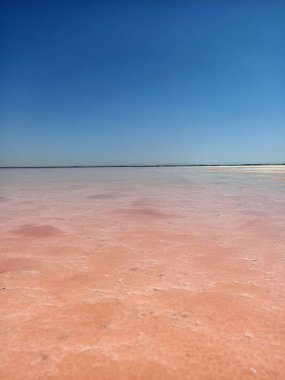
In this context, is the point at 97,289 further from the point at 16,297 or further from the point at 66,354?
the point at 66,354

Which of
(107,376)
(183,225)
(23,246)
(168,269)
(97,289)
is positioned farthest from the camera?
(183,225)

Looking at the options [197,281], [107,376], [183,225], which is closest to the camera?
[107,376]

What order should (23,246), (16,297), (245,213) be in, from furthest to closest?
(245,213) < (23,246) < (16,297)

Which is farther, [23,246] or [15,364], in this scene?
[23,246]

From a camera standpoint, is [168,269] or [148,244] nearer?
[168,269]

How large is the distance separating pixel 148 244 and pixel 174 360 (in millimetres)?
2619

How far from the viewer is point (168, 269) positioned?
3328mm

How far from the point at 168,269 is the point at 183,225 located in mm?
2420

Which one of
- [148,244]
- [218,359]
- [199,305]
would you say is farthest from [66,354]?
[148,244]

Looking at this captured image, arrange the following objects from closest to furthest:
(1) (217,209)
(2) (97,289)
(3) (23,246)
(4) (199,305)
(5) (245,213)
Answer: (4) (199,305), (2) (97,289), (3) (23,246), (5) (245,213), (1) (217,209)

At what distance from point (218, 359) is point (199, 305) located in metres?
0.68

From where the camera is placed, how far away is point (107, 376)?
5.39 ft

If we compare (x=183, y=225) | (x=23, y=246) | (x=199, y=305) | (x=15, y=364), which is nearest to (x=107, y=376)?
(x=15, y=364)

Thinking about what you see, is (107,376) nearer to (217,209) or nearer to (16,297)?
(16,297)
